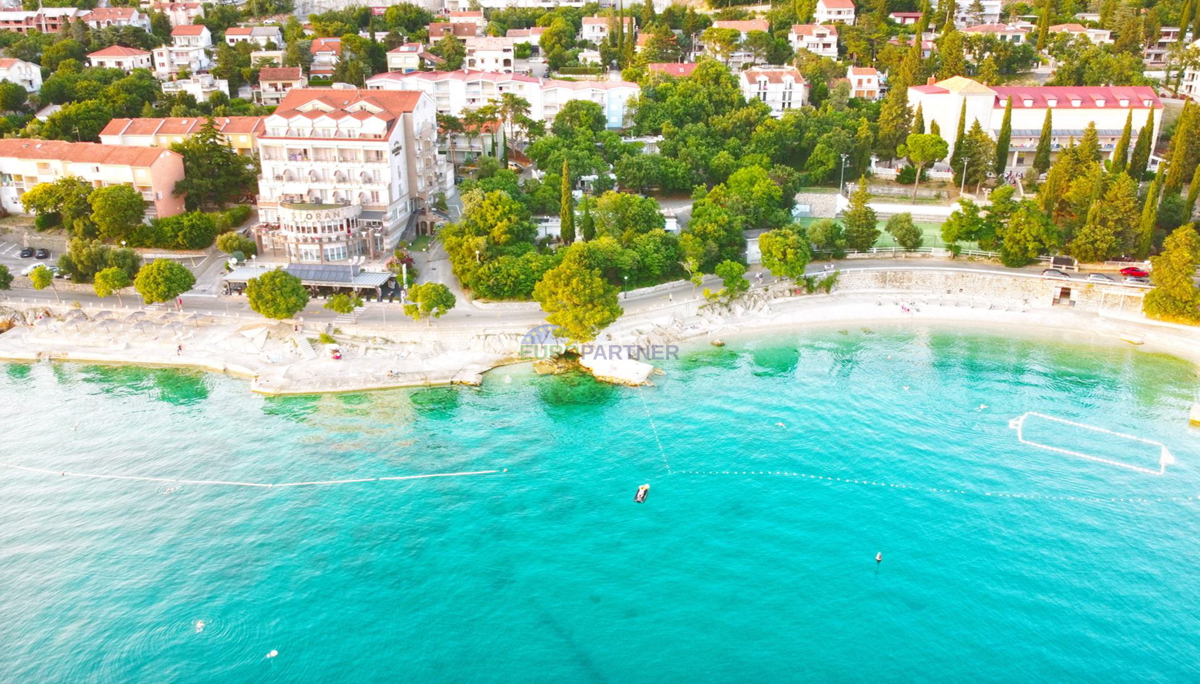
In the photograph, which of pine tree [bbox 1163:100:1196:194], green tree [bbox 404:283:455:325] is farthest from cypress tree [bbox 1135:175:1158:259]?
green tree [bbox 404:283:455:325]

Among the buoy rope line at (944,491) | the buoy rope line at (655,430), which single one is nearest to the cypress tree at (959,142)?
the buoy rope line at (655,430)

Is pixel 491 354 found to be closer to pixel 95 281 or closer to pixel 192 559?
pixel 192 559

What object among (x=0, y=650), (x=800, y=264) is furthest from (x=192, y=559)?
(x=800, y=264)

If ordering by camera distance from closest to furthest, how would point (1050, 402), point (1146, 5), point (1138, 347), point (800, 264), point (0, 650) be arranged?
1. point (0, 650)
2. point (1050, 402)
3. point (1138, 347)
4. point (800, 264)
5. point (1146, 5)

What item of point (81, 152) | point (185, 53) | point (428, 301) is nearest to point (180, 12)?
point (185, 53)

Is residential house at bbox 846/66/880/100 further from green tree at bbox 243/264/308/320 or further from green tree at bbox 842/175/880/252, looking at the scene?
green tree at bbox 243/264/308/320
